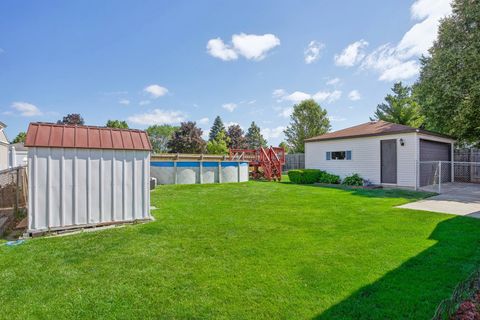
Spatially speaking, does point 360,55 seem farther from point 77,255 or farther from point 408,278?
point 77,255

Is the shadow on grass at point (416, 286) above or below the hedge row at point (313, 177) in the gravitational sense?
below

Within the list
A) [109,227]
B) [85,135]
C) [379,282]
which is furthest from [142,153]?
[379,282]

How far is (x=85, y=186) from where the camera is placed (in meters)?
5.09

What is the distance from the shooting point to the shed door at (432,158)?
Result: 12.0m

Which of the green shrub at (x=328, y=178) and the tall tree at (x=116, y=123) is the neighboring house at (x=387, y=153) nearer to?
the green shrub at (x=328, y=178)

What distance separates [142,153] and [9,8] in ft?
19.6

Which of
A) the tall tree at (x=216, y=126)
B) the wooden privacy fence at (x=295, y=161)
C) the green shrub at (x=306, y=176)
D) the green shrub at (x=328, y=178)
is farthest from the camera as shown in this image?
the tall tree at (x=216, y=126)

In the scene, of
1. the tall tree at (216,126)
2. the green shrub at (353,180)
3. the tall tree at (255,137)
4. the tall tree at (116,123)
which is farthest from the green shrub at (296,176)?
the tall tree at (216,126)

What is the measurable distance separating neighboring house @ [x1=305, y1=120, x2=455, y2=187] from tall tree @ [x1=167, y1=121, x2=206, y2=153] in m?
21.4

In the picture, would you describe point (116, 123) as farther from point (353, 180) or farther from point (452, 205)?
point (452, 205)

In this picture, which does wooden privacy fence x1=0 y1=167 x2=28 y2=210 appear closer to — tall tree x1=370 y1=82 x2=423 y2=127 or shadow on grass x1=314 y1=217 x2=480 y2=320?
shadow on grass x1=314 y1=217 x2=480 y2=320

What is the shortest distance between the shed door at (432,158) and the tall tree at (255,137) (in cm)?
3374

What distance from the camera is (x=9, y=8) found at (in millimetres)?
6996

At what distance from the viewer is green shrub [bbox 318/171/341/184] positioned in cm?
1429
